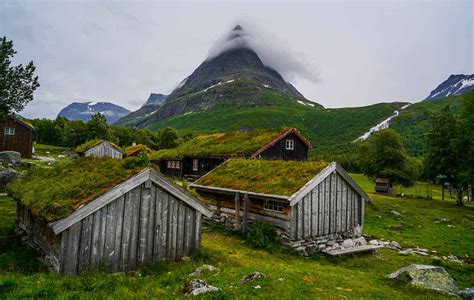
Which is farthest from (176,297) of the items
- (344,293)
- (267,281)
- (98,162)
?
(98,162)

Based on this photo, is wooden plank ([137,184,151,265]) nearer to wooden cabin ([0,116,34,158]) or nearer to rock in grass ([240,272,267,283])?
rock in grass ([240,272,267,283])

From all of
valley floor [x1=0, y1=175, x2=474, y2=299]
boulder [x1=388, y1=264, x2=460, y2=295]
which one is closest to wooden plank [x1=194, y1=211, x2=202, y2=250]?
valley floor [x1=0, y1=175, x2=474, y2=299]

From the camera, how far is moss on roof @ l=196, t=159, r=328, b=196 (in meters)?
17.0

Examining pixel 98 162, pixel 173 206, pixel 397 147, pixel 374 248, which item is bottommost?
pixel 374 248

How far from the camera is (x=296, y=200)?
15508 mm

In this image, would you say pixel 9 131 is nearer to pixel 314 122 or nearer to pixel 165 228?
pixel 165 228

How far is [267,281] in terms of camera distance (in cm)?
945

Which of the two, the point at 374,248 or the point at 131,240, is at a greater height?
the point at 131,240

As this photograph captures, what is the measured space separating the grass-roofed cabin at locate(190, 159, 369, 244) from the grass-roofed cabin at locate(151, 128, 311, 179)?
627 inches

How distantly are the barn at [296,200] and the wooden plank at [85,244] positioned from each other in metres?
8.99

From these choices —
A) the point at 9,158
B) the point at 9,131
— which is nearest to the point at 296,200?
the point at 9,158

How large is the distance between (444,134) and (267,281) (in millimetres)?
44258

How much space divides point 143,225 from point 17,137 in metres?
45.9

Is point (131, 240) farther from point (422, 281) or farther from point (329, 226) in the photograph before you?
point (329, 226)
